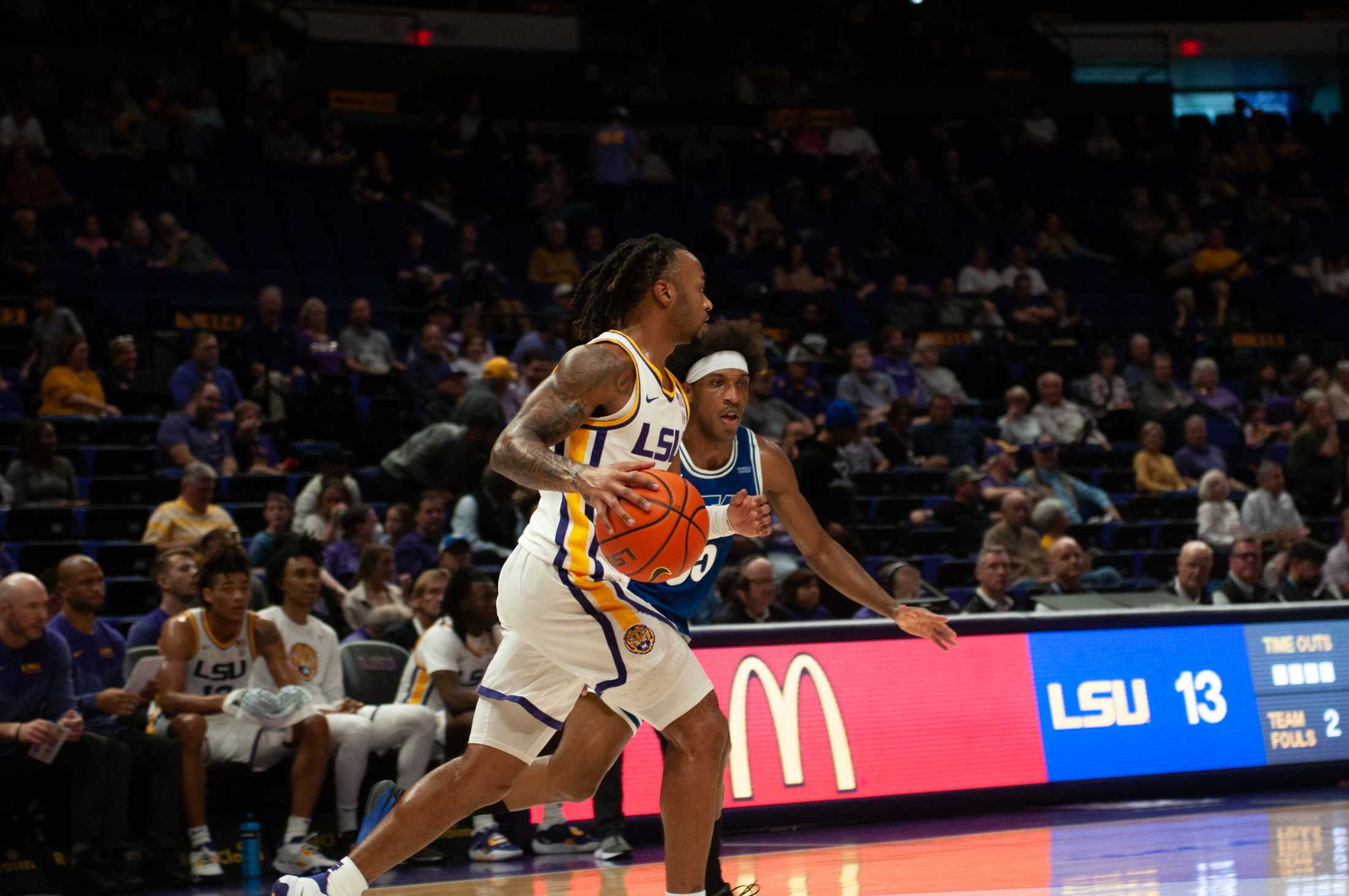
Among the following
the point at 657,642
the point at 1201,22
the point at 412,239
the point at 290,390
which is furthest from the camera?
the point at 1201,22

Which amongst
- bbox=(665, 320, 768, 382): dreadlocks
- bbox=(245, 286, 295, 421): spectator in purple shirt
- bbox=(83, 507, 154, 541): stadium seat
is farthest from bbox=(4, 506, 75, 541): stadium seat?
bbox=(665, 320, 768, 382): dreadlocks

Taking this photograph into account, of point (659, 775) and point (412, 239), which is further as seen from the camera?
point (412, 239)

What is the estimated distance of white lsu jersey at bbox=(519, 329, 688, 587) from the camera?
13.7ft

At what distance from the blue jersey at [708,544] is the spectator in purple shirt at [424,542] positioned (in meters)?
4.98

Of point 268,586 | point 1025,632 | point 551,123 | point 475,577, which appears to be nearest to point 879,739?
point 1025,632

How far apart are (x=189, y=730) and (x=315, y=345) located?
19.8 feet

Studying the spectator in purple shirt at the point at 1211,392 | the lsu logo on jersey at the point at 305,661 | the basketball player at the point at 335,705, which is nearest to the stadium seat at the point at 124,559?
the basketball player at the point at 335,705

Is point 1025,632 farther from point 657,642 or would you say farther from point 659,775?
point 657,642

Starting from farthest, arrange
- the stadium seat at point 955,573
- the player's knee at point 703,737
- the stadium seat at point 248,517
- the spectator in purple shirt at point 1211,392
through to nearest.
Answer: the spectator in purple shirt at point 1211,392 < the stadium seat at point 955,573 < the stadium seat at point 248,517 < the player's knee at point 703,737

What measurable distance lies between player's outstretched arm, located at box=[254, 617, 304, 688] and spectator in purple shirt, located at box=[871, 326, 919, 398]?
7720 millimetres

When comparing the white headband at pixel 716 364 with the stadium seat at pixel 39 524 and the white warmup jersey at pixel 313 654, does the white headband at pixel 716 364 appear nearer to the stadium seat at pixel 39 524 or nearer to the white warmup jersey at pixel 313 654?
the white warmup jersey at pixel 313 654

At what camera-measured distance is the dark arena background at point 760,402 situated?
702 cm

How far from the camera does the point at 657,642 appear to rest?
4.23 metres

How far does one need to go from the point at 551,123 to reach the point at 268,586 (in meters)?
12.6
